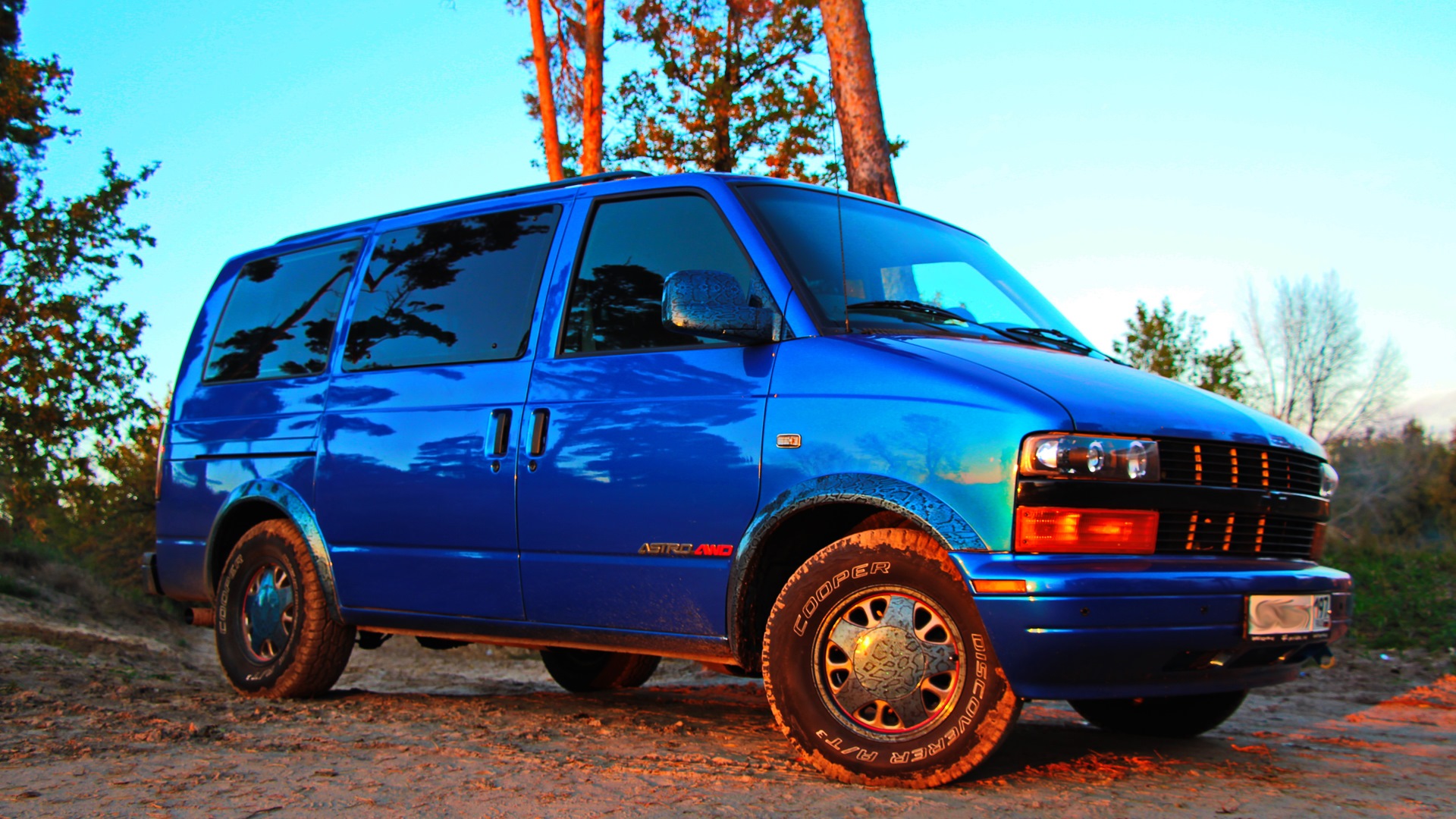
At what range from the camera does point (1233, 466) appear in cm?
348

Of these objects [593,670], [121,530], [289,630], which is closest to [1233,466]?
[593,670]

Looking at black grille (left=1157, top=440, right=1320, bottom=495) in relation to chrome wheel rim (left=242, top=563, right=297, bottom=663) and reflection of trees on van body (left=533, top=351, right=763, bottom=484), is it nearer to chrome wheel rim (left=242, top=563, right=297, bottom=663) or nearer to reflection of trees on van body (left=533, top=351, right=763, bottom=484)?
reflection of trees on van body (left=533, top=351, right=763, bottom=484)

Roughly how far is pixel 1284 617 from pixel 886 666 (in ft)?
4.03

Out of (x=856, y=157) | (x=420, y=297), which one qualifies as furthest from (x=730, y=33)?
(x=420, y=297)

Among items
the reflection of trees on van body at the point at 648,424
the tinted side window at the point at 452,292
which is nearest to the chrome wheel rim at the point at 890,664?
the reflection of trees on van body at the point at 648,424

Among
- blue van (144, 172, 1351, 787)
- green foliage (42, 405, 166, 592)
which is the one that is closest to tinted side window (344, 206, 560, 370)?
blue van (144, 172, 1351, 787)

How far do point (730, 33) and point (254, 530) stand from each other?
1969 cm

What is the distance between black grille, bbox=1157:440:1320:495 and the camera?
3334 millimetres

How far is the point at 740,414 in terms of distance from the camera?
12.4 feet

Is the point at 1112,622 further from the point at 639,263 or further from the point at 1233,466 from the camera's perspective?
the point at 639,263

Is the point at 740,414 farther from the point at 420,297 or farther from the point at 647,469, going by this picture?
the point at 420,297

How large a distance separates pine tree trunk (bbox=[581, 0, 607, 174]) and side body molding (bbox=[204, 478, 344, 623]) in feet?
36.5

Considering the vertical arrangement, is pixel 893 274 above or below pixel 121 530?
above

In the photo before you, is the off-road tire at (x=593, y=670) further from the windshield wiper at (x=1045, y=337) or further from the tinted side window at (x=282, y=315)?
the windshield wiper at (x=1045, y=337)
